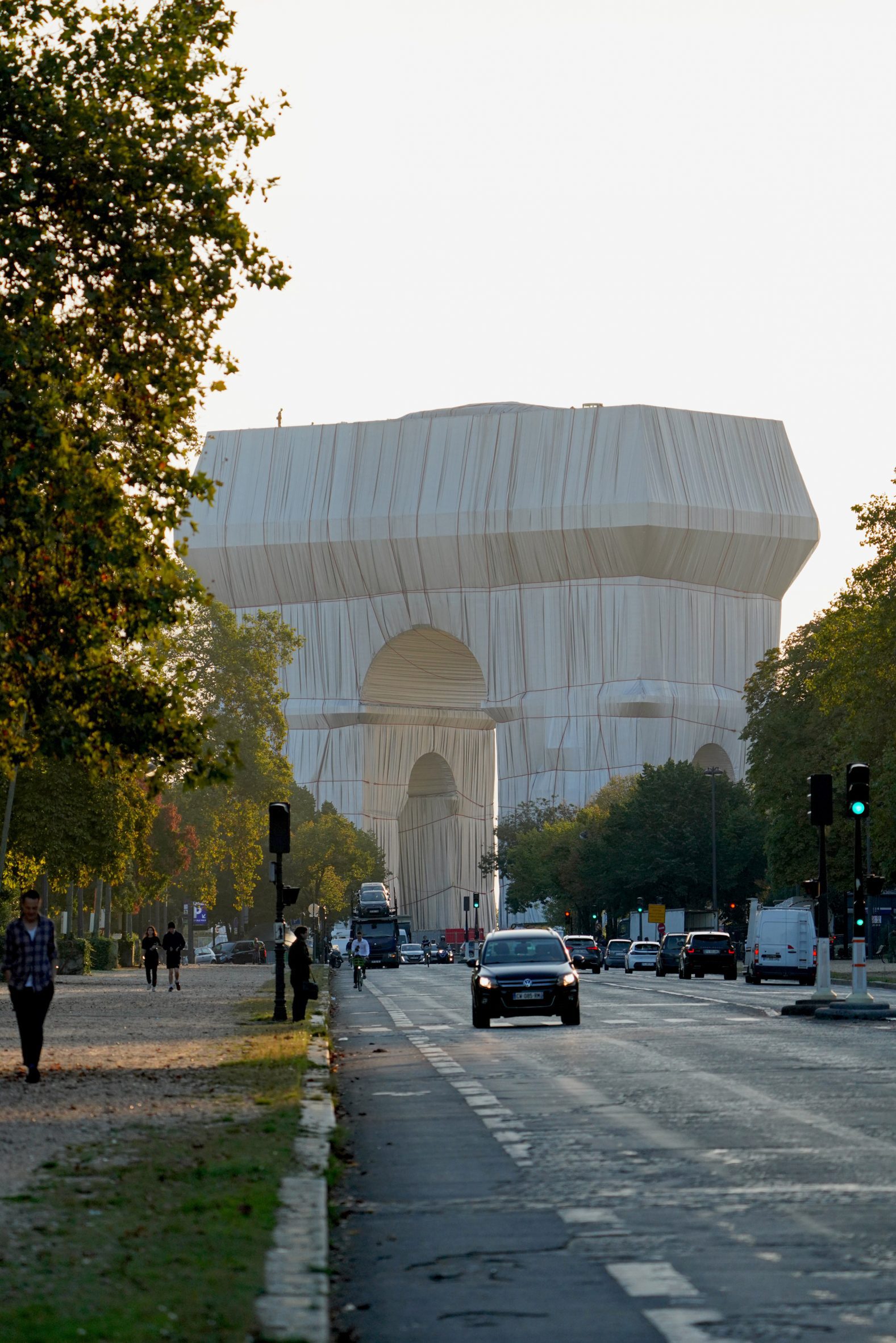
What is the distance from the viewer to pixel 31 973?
1834 cm

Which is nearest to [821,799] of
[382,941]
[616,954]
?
[616,954]

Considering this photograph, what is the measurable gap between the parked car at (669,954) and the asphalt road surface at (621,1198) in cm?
4818

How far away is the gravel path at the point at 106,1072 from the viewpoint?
1377 centimetres

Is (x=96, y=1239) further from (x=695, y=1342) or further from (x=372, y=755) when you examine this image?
(x=372, y=755)

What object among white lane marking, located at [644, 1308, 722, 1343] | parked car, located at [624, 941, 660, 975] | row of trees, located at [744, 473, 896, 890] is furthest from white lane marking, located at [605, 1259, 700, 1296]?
parked car, located at [624, 941, 660, 975]

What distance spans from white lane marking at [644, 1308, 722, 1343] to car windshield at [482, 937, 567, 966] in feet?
77.3

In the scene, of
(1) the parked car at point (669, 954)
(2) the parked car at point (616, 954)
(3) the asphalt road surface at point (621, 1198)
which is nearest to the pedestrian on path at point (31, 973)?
(3) the asphalt road surface at point (621, 1198)

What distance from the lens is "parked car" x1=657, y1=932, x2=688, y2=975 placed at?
2810 inches

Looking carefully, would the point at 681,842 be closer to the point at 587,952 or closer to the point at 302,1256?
the point at 587,952

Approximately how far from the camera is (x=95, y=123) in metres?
20.9

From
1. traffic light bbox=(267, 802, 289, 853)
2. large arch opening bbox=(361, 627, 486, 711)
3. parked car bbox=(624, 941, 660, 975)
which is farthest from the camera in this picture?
large arch opening bbox=(361, 627, 486, 711)

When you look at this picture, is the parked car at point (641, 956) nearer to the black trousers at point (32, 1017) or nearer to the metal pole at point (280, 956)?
the metal pole at point (280, 956)

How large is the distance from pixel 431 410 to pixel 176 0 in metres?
117

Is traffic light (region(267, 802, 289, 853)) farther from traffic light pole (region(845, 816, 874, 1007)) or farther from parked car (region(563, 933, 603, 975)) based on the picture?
parked car (region(563, 933, 603, 975))
